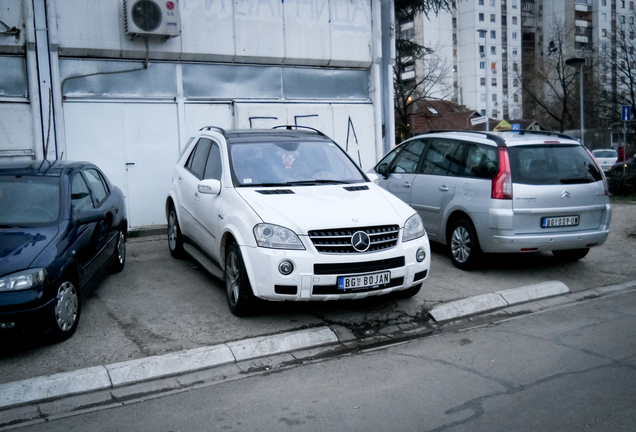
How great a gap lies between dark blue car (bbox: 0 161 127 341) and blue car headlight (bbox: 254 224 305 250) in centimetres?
176

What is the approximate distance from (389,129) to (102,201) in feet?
26.3

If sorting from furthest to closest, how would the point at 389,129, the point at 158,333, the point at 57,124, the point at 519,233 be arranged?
1. the point at 389,129
2. the point at 57,124
3. the point at 519,233
4. the point at 158,333

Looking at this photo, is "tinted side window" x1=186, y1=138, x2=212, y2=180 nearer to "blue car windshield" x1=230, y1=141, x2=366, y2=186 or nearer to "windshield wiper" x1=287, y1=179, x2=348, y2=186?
"blue car windshield" x1=230, y1=141, x2=366, y2=186

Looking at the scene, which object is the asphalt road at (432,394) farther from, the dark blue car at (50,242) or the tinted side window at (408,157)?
the tinted side window at (408,157)

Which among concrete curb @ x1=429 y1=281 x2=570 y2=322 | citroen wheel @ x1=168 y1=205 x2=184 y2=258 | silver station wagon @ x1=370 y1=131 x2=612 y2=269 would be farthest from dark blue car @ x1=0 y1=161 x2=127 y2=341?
concrete curb @ x1=429 y1=281 x2=570 y2=322

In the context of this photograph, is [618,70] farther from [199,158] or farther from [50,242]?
[50,242]

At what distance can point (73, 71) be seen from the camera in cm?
1094

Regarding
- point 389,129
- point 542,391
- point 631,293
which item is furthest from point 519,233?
point 389,129

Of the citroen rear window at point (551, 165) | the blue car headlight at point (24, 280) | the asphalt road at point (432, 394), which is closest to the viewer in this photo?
the asphalt road at point (432, 394)

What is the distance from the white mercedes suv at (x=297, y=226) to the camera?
19.5 ft

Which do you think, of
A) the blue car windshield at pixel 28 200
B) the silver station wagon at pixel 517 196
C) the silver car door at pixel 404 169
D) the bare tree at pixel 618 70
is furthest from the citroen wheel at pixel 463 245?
the bare tree at pixel 618 70

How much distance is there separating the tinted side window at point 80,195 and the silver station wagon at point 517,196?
3.29 m

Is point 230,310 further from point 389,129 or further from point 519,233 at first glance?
point 389,129

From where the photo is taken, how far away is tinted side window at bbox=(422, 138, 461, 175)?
892 centimetres
